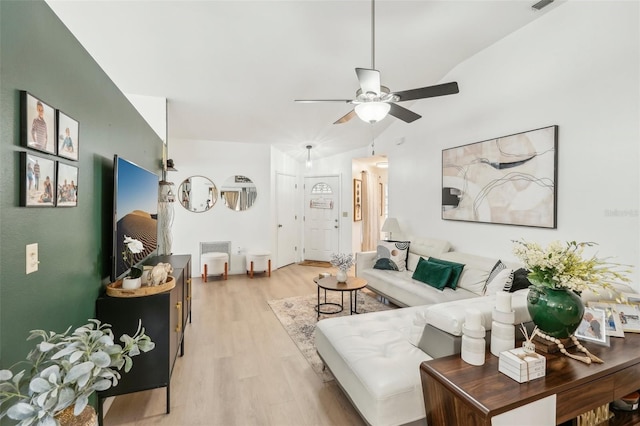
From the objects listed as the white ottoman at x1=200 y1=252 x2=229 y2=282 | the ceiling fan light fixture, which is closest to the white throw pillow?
the ceiling fan light fixture

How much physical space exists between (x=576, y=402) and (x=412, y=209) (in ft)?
11.5

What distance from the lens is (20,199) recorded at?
3.49ft

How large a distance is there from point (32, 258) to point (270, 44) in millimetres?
2422

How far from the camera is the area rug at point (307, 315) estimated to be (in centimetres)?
259

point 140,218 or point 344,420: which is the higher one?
point 140,218

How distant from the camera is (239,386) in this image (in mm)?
2170

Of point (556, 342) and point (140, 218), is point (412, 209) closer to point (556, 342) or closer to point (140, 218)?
point (556, 342)

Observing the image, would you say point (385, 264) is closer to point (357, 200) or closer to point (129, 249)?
point (357, 200)

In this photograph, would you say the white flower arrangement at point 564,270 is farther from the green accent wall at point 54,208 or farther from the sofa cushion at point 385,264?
the sofa cushion at point 385,264

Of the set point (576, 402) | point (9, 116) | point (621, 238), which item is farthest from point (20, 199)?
point (621, 238)

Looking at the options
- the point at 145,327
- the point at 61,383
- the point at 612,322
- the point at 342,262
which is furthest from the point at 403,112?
the point at 61,383

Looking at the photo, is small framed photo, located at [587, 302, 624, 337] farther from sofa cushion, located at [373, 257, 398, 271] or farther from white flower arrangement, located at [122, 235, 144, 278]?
white flower arrangement, located at [122, 235, 144, 278]

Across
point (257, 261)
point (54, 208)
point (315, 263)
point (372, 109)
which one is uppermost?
point (372, 109)

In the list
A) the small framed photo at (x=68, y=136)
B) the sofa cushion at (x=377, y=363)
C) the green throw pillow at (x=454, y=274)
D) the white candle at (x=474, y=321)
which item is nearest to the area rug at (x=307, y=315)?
the sofa cushion at (x=377, y=363)
